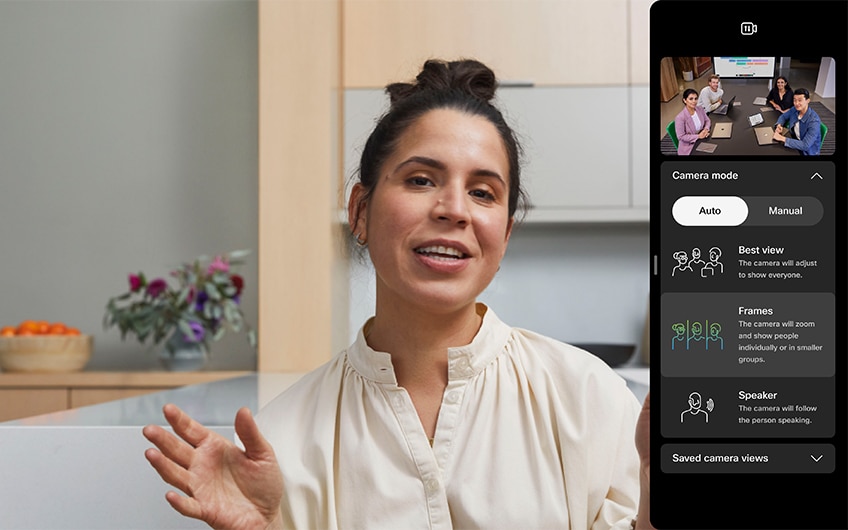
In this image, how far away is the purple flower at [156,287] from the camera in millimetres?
2713

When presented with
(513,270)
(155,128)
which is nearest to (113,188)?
(155,128)

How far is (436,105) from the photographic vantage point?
0.85 metres

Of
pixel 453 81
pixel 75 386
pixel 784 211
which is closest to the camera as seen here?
pixel 784 211

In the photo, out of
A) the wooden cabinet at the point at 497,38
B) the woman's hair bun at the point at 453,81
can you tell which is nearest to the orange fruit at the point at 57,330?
the wooden cabinet at the point at 497,38

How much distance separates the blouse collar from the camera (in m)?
0.80

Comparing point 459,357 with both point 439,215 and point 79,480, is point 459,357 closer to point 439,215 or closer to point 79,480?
point 439,215

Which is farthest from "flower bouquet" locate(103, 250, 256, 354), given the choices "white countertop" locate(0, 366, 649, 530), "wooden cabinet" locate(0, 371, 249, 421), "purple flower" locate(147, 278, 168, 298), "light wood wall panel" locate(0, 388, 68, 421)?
"white countertop" locate(0, 366, 649, 530)

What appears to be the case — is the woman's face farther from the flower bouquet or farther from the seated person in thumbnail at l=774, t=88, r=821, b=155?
the flower bouquet

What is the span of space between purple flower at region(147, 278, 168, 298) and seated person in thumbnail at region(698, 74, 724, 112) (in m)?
2.44

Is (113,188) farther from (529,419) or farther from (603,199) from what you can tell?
(529,419)

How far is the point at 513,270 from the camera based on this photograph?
3.00 m

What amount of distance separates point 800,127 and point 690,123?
5cm

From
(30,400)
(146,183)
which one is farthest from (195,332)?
(146,183)

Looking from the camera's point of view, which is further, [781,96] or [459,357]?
[459,357]
